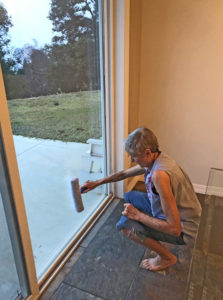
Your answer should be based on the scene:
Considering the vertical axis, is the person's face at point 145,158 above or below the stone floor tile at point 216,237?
above

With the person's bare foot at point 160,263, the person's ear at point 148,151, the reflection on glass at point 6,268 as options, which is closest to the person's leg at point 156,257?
the person's bare foot at point 160,263

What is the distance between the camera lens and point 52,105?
4.68 ft

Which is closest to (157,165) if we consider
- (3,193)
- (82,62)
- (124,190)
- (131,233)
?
(131,233)

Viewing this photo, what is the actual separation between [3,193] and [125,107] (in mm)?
1271

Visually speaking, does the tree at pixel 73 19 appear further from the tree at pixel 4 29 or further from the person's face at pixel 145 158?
the person's face at pixel 145 158

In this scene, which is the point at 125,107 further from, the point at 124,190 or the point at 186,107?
the point at 124,190

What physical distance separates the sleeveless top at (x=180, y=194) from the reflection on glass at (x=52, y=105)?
2.06 feet

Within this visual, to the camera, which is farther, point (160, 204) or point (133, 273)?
point (133, 273)

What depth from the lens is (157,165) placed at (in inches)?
50.8

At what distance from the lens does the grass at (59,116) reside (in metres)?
1.20

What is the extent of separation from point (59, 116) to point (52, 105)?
10cm

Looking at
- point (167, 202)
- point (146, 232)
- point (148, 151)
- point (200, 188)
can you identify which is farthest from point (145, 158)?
point (200, 188)

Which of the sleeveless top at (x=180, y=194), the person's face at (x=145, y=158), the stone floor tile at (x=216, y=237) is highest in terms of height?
the person's face at (x=145, y=158)

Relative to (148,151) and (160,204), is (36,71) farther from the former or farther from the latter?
(160,204)
